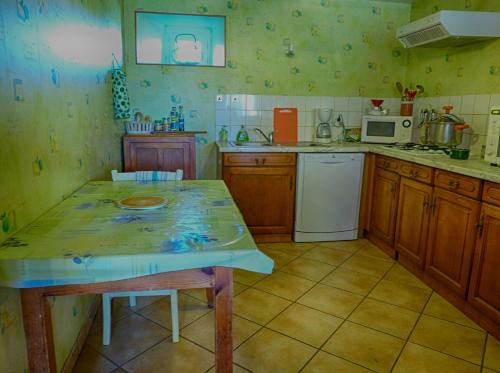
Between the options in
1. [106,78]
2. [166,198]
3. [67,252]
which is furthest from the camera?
[106,78]

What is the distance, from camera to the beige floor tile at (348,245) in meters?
3.28

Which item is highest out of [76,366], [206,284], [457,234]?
[206,284]

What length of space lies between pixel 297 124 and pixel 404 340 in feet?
7.71

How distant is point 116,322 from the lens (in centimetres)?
209

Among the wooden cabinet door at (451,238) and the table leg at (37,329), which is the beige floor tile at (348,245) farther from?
the table leg at (37,329)

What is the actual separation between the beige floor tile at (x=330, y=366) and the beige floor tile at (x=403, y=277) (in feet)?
3.53

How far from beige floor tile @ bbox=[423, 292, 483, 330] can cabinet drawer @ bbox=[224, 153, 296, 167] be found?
1.51 meters

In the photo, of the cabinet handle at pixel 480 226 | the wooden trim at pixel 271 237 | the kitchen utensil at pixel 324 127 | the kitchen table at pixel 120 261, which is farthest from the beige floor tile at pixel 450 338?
the kitchen utensil at pixel 324 127

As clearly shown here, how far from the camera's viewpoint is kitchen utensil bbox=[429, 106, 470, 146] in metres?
2.91

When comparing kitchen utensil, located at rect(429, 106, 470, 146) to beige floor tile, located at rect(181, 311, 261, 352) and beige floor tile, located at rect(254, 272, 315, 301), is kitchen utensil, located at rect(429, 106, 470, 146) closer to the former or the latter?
beige floor tile, located at rect(254, 272, 315, 301)

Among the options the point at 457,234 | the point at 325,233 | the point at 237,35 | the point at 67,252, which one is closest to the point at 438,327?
the point at 457,234

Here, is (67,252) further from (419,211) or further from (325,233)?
(325,233)

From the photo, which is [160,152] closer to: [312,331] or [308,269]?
[308,269]

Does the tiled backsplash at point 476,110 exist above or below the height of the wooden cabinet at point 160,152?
above
